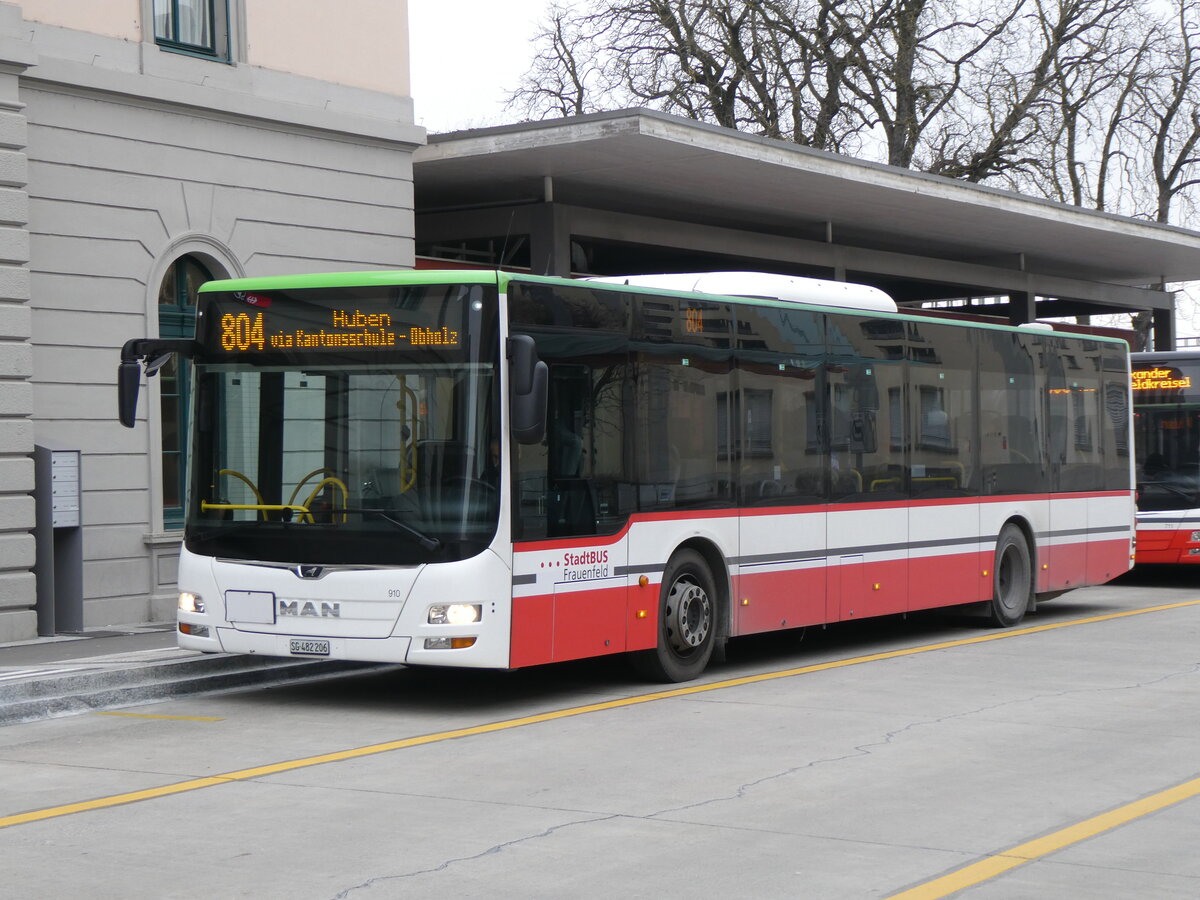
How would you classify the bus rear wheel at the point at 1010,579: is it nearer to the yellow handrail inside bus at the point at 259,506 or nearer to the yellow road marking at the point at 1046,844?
the yellow handrail inside bus at the point at 259,506

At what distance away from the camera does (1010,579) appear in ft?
54.3

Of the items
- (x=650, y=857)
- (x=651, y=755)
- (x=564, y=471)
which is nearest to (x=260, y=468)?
(x=564, y=471)

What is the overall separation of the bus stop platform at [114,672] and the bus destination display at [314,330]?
8.00 ft

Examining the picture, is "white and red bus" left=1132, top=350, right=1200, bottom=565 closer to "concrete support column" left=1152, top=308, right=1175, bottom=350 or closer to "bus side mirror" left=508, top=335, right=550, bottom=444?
"bus side mirror" left=508, top=335, right=550, bottom=444

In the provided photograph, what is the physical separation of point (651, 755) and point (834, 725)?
1.51m

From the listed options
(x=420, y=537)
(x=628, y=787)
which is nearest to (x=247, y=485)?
(x=420, y=537)

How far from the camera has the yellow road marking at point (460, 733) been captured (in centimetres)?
781

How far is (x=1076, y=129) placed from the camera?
143ft

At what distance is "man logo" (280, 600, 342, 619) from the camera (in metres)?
10.6

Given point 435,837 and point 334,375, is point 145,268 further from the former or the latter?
point 435,837

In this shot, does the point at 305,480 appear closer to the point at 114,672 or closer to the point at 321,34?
the point at 114,672

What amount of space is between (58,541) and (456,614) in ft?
18.7

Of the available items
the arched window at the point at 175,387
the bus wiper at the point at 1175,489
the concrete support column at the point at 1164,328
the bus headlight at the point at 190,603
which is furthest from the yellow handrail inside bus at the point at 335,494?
the concrete support column at the point at 1164,328

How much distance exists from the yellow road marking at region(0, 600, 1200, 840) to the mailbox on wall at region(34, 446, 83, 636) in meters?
5.56
